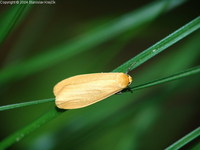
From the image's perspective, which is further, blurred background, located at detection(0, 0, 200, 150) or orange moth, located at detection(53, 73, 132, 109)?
blurred background, located at detection(0, 0, 200, 150)

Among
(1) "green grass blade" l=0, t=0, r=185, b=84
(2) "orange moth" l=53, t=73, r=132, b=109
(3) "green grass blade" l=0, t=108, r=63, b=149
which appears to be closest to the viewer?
(3) "green grass blade" l=0, t=108, r=63, b=149

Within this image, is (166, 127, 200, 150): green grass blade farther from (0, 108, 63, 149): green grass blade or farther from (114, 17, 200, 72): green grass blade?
(0, 108, 63, 149): green grass blade

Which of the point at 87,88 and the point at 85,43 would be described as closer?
the point at 87,88

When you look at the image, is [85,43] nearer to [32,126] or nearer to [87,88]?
[87,88]

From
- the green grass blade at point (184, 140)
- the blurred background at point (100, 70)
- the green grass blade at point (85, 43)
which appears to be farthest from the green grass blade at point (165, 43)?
the green grass blade at point (85, 43)

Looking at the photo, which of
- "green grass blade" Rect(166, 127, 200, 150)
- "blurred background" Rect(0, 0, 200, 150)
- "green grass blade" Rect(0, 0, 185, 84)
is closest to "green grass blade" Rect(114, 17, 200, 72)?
"green grass blade" Rect(166, 127, 200, 150)

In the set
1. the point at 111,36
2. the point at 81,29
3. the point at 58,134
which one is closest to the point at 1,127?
the point at 58,134

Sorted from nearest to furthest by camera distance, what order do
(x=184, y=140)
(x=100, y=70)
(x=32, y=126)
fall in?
(x=184, y=140), (x=32, y=126), (x=100, y=70)

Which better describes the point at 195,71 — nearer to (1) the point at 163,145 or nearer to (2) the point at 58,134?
(2) the point at 58,134

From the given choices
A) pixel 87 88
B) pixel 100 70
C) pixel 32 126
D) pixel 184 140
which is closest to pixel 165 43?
pixel 184 140
